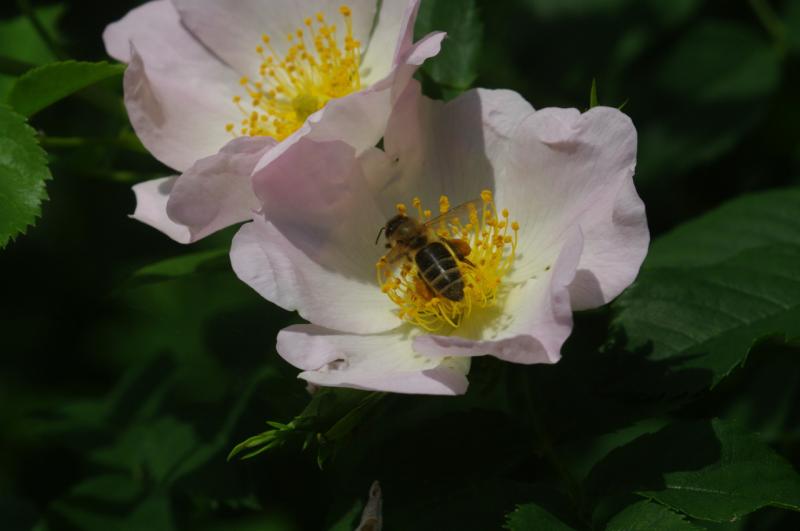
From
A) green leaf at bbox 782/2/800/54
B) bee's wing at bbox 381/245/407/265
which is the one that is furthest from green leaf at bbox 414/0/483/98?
green leaf at bbox 782/2/800/54

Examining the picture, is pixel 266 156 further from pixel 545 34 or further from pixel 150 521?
pixel 545 34

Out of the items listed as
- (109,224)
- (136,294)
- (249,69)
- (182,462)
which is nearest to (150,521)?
(182,462)

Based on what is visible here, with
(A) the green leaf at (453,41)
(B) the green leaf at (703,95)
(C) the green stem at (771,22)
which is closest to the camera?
(A) the green leaf at (453,41)

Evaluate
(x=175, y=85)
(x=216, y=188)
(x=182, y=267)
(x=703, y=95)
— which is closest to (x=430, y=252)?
(x=216, y=188)

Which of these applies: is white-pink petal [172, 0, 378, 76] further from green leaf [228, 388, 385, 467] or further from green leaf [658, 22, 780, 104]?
green leaf [658, 22, 780, 104]

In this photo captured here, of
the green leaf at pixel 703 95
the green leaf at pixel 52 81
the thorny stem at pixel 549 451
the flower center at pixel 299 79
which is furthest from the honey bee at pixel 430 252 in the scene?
the green leaf at pixel 703 95

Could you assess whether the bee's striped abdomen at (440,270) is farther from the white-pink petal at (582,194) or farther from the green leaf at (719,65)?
the green leaf at (719,65)
